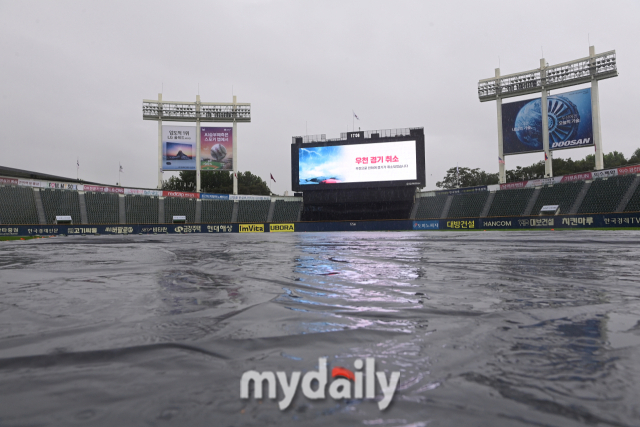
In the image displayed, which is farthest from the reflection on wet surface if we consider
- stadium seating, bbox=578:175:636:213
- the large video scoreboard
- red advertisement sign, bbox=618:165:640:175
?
the large video scoreboard

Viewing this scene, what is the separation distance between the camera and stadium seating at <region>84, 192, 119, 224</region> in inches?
1553

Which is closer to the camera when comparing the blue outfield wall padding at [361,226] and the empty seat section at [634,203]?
the empty seat section at [634,203]

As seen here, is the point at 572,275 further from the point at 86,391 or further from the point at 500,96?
the point at 500,96

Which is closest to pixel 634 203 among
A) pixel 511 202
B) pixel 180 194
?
pixel 511 202

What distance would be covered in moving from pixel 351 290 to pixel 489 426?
3018 mm

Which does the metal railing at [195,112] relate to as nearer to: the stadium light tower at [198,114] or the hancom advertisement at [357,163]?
the stadium light tower at [198,114]

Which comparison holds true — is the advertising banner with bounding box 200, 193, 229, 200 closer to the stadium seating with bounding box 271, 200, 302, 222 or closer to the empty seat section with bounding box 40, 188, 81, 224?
the stadium seating with bounding box 271, 200, 302, 222

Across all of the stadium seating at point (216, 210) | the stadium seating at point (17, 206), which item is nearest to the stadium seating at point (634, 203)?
the stadium seating at point (216, 210)

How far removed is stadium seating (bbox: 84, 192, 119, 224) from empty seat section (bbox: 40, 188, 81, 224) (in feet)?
3.55

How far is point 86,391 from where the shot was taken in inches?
67.7

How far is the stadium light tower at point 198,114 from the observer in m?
47.0

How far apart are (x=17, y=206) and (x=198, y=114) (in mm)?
22634

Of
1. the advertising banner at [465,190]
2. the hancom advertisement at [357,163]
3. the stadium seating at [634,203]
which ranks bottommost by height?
the stadium seating at [634,203]

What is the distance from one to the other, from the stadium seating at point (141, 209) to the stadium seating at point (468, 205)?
3493cm
